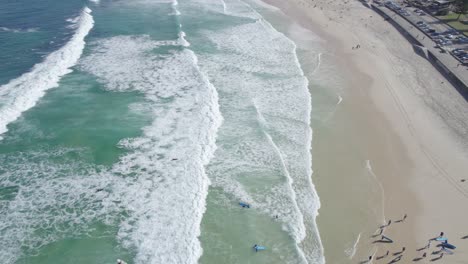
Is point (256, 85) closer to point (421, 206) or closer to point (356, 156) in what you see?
point (356, 156)

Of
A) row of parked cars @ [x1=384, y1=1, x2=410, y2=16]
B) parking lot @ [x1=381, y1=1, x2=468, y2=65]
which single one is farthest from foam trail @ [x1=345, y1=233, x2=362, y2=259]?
row of parked cars @ [x1=384, y1=1, x2=410, y2=16]

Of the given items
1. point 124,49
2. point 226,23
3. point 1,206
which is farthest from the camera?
point 226,23

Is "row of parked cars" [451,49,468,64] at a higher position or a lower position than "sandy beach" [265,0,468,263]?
higher

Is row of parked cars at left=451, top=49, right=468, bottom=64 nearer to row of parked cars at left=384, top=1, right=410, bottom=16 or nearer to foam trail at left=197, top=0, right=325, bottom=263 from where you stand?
row of parked cars at left=384, top=1, right=410, bottom=16

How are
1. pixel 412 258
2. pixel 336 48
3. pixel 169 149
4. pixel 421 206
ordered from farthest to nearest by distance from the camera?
pixel 336 48
pixel 169 149
pixel 421 206
pixel 412 258

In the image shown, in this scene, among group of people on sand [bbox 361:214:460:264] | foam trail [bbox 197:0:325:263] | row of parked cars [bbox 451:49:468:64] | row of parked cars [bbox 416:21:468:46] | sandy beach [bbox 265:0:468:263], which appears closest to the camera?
group of people on sand [bbox 361:214:460:264]

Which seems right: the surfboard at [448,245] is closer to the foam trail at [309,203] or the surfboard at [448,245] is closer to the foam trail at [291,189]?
the foam trail at [309,203]

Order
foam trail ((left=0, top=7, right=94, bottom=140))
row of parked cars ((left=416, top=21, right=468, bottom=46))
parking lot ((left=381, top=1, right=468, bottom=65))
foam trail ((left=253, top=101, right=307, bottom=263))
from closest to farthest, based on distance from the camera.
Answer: foam trail ((left=253, top=101, right=307, bottom=263)), foam trail ((left=0, top=7, right=94, bottom=140)), parking lot ((left=381, top=1, right=468, bottom=65)), row of parked cars ((left=416, top=21, right=468, bottom=46))

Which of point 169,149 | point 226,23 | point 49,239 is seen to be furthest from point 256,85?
point 49,239
